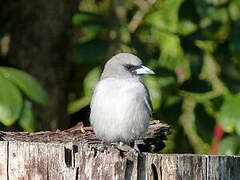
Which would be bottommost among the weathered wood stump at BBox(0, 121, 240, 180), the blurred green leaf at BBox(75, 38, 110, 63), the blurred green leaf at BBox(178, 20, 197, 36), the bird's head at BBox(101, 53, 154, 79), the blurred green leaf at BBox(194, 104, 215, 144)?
the weathered wood stump at BBox(0, 121, 240, 180)

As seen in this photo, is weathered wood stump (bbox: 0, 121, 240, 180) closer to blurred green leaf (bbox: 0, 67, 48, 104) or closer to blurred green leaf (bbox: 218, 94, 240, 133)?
blurred green leaf (bbox: 0, 67, 48, 104)

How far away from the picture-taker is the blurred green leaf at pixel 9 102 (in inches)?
207

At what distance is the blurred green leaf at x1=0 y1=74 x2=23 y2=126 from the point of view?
17.2 ft

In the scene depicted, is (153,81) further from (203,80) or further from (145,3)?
(145,3)

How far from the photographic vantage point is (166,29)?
23.6 ft

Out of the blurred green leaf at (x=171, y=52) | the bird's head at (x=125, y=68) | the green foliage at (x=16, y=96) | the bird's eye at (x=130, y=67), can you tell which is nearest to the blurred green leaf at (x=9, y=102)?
the green foliage at (x=16, y=96)

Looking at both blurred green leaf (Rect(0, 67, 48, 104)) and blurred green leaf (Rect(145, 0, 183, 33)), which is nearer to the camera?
blurred green leaf (Rect(0, 67, 48, 104))

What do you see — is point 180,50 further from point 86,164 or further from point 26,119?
point 86,164

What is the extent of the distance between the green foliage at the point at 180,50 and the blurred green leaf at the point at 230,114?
0.08 m

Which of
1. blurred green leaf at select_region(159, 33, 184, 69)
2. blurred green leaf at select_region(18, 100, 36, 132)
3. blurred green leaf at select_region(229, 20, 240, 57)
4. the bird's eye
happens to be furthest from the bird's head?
blurred green leaf at select_region(159, 33, 184, 69)

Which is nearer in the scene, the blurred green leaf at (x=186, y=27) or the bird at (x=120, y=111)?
the bird at (x=120, y=111)

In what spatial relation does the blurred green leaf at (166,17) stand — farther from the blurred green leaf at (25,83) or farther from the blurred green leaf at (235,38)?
the blurred green leaf at (25,83)

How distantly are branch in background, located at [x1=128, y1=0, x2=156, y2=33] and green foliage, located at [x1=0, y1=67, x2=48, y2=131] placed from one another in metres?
1.82

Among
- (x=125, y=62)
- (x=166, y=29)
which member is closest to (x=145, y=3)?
(x=166, y=29)
